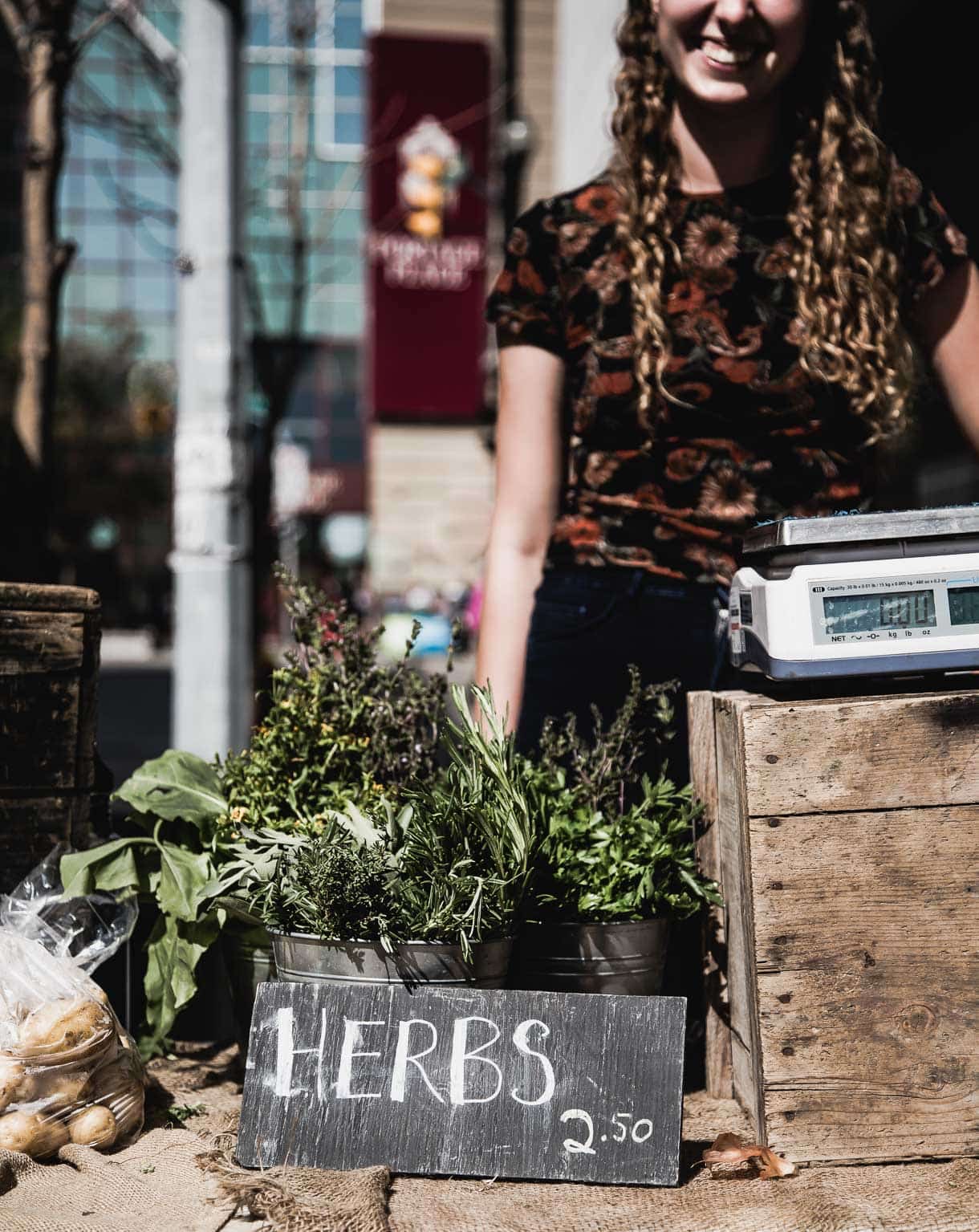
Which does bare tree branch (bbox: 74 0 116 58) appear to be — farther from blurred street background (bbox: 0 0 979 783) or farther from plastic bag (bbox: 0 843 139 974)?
plastic bag (bbox: 0 843 139 974)

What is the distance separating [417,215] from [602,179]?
13106 millimetres

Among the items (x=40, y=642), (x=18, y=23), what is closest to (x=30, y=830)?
(x=40, y=642)

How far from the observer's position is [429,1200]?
1.72 meters

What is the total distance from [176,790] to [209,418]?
8.72ft

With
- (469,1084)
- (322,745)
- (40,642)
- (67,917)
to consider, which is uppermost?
(40,642)

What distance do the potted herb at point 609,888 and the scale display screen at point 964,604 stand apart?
49cm

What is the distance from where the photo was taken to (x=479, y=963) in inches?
73.2

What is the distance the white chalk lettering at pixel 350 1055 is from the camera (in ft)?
5.97

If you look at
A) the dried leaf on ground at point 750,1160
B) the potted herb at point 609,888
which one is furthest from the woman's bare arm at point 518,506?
the dried leaf on ground at point 750,1160

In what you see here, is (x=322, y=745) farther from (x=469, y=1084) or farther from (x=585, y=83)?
(x=585, y=83)

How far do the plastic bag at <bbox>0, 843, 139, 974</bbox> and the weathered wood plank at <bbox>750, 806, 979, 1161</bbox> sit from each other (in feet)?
3.42

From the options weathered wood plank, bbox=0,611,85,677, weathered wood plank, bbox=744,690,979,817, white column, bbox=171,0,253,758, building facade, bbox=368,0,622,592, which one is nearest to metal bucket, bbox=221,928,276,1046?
weathered wood plank, bbox=0,611,85,677

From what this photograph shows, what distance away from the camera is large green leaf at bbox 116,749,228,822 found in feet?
7.14

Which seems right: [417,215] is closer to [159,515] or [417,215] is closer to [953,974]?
[953,974]
